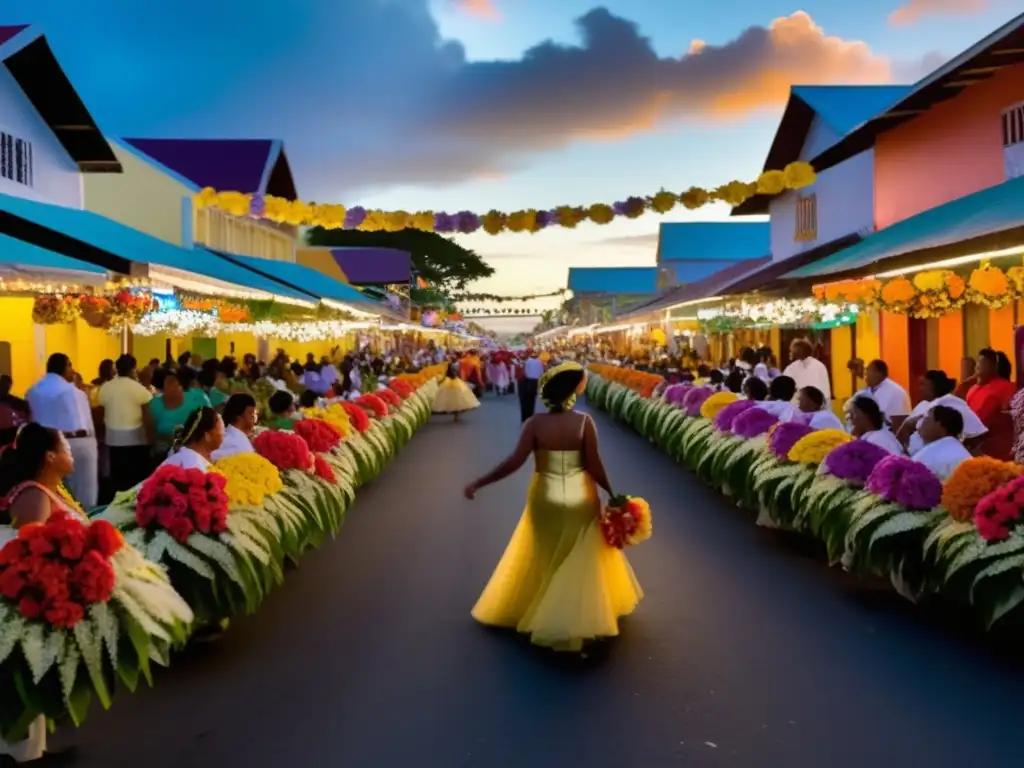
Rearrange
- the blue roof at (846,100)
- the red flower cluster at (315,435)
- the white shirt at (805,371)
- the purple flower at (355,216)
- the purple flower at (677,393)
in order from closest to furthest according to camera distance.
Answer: the red flower cluster at (315,435)
the white shirt at (805,371)
the purple flower at (677,393)
the purple flower at (355,216)
the blue roof at (846,100)

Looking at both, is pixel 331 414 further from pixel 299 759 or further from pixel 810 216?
pixel 810 216

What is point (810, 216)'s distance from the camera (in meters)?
32.2

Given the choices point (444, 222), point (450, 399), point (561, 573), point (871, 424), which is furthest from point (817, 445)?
point (450, 399)

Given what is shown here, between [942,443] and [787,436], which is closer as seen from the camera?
[942,443]

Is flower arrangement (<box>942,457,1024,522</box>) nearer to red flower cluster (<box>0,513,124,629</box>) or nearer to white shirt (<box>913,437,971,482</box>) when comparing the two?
white shirt (<box>913,437,971,482</box>)

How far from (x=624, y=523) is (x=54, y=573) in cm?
359

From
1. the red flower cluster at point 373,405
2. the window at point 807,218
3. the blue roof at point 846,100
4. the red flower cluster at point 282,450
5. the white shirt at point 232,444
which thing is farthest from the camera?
the window at point 807,218

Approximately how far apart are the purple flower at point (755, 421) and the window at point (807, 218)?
20805 mm

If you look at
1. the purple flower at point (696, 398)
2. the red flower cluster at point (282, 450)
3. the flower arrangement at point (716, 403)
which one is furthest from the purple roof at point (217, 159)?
the red flower cluster at point (282, 450)

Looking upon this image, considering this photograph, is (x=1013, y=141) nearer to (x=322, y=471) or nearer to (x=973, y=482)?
(x=973, y=482)

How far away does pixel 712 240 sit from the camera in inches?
3273

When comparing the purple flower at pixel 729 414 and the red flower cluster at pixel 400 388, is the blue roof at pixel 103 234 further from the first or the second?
the purple flower at pixel 729 414

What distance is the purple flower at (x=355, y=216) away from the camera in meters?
22.2

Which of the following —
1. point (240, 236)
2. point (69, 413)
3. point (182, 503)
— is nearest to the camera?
point (182, 503)
